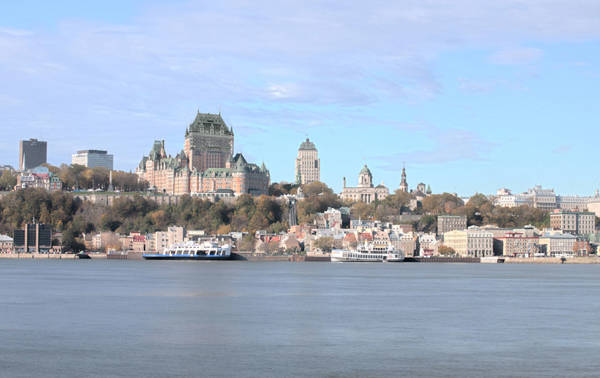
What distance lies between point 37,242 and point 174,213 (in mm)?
22761

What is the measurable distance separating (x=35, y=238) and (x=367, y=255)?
166 feet

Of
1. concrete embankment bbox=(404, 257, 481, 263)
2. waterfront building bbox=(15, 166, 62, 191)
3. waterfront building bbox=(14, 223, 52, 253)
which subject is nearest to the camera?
concrete embankment bbox=(404, 257, 481, 263)

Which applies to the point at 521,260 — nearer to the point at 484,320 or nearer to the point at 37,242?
the point at 37,242

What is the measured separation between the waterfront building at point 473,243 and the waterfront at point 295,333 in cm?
9164

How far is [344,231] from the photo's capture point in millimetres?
155625

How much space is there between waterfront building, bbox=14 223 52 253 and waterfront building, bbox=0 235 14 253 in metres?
0.79

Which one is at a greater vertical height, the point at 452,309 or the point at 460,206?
the point at 460,206

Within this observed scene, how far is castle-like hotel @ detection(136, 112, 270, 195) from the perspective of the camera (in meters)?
183

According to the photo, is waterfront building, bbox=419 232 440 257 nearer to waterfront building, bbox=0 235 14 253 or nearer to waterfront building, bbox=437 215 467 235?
waterfront building, bbox=437 215 467 235

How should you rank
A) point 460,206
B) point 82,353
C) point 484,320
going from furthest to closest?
point 460,206 → point 484,320 → point 82,353

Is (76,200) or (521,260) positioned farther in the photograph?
(76,200)

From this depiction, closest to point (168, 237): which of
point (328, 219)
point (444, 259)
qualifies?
point (328, 219)

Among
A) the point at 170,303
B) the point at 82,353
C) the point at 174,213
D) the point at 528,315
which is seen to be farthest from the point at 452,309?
the point at 174,213

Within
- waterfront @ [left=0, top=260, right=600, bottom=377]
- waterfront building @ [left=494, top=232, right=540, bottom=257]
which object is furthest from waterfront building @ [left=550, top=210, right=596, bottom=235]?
waterfront @ [left=0, top=260, right=600, bottom=377]
